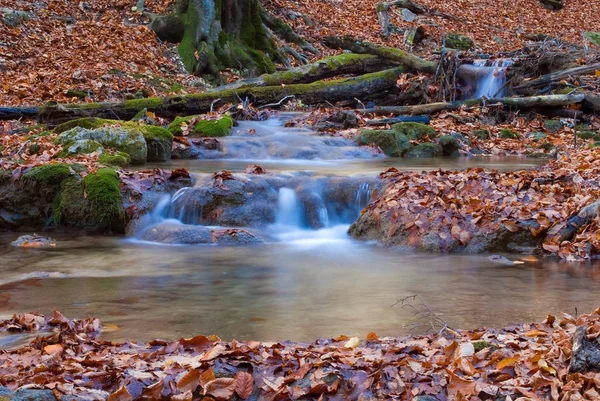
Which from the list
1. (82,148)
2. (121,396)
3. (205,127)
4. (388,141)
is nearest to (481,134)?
(388,141)

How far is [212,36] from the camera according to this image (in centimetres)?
1870

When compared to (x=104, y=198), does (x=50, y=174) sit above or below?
above

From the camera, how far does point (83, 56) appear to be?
16406 millimetres

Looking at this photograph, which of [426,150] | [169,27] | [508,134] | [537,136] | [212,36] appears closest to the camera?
[426,150]

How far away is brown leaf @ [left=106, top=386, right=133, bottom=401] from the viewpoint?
10.9 feet

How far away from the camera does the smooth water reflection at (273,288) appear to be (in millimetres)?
5160

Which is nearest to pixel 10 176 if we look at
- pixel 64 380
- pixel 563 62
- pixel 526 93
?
pixel 64 380

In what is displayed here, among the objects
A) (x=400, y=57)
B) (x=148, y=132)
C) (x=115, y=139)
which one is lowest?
(x=115, y=139)

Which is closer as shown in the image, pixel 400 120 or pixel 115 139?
pixel 115 139

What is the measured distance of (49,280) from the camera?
21.6 ft

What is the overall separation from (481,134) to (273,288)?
31.9 feet

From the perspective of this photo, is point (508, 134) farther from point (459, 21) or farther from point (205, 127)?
point (459, 21)

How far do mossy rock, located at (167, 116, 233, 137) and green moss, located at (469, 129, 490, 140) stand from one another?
5.07 meters

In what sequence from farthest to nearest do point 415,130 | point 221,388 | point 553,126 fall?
point 553,126
point 415,130
point 221,388
